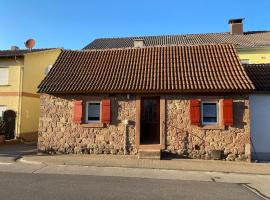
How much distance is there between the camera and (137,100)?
14.7 meters

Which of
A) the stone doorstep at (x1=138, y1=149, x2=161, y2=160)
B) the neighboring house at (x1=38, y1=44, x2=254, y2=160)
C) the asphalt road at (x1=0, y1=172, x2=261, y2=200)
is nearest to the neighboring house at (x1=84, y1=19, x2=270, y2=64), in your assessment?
the neighboring house at (x1=38, y1=44, x2=254, y2=160)

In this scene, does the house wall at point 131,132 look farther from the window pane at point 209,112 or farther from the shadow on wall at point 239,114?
the window pane at point 209,112

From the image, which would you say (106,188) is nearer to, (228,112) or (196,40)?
(228,112)

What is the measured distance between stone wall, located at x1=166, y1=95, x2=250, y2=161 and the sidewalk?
0.69 m

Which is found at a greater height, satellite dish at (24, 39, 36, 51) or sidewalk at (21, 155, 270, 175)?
satellite dish at (24, 39, 36, 51)

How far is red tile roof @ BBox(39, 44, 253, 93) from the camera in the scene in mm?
14188

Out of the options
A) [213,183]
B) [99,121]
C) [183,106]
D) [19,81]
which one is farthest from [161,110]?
[19,81]

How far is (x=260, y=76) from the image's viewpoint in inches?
631

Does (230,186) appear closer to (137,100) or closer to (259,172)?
(259,172)

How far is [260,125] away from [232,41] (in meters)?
13.6

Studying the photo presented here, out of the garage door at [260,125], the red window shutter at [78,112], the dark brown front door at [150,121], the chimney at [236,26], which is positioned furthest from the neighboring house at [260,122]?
the chimney at [236,26]

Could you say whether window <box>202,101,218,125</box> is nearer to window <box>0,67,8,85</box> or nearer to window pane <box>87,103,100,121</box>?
window pane <box>87,103,100,121</box>

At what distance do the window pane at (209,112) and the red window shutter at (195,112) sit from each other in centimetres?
50

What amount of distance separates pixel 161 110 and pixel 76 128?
13.8 ft
